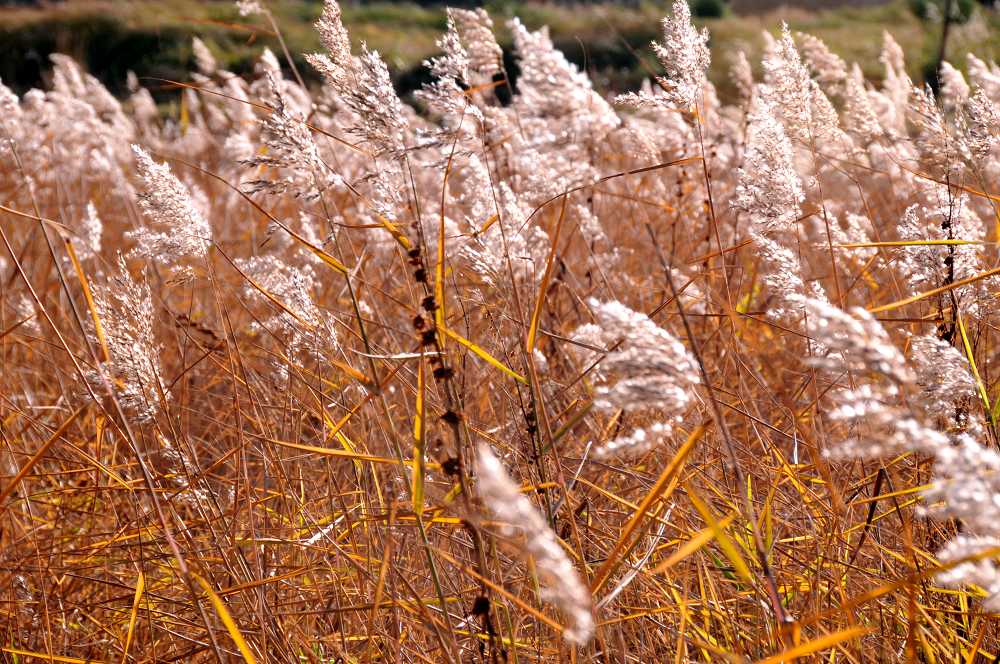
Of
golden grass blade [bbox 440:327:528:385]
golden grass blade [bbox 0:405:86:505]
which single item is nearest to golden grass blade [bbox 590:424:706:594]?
golden grass blade [bbox 440:327:528:385]

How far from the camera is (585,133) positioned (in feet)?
8.60

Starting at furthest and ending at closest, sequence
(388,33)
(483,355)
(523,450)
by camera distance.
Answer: (388,33) < (523,450) < (483,355)

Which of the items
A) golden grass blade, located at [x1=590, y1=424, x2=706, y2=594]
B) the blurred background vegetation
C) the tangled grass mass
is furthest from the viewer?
the blurred background vegetation

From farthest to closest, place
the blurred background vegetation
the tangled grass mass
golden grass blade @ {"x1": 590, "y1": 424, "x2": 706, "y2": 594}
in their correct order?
the blurred background vegetation → the tangled grass mass → golden grass blade @ {"x1": 590, "y1": 424, "x2": 706, "y2": 594}

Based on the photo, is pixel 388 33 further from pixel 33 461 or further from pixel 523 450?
pixel 33 461

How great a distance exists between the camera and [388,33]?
19.0 meters

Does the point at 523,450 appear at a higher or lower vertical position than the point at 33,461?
lower

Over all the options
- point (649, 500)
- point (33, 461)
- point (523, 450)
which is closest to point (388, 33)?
point (523, 450)

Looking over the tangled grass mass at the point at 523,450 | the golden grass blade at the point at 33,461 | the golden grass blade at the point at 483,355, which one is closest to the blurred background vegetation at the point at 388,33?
the tangled grass mass at the point at 523,450

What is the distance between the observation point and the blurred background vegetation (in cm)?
1310

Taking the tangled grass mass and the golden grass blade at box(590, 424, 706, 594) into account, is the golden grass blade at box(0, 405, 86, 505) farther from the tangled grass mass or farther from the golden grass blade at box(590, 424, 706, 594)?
the golden grass blade at box(590, 424, 706, 594)

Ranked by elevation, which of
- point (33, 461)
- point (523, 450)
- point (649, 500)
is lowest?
point (523, 450)

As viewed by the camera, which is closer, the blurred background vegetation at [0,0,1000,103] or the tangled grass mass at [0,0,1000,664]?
the tangled grass mass at [0,0,1000,664]

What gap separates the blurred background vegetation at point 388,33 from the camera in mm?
13102
